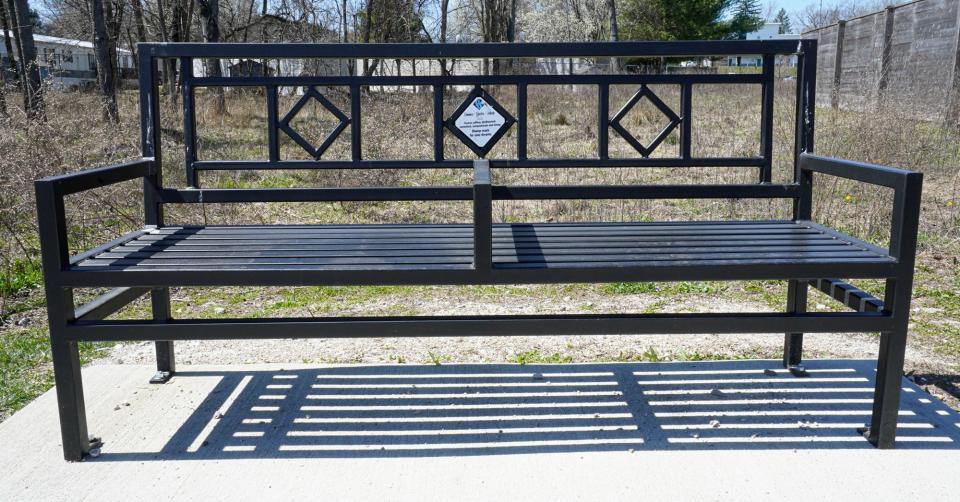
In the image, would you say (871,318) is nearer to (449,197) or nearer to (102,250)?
(449,197)

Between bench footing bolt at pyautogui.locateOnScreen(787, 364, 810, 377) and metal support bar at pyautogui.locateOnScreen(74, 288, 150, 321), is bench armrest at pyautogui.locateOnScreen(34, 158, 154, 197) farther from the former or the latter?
bench footing bolt at pyautogui.locateOnScreen(787, 364, 810, 377)

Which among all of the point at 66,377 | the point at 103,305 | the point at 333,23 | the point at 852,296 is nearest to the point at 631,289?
the point at 852,296

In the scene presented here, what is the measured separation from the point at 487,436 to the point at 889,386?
1417 millimetres

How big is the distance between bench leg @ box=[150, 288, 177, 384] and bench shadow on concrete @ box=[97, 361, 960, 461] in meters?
0.13

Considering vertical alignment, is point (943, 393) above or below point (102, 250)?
below

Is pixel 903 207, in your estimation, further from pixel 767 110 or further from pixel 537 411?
pixel 537 411

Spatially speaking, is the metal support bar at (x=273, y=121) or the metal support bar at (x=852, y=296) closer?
the metal support bar at (x=852, y=296)

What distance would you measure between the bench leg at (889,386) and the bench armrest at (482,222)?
1407mm

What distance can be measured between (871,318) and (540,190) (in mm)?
1365

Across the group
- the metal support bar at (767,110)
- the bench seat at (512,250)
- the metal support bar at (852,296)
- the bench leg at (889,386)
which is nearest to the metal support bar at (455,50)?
the metal support bar at (767,110)

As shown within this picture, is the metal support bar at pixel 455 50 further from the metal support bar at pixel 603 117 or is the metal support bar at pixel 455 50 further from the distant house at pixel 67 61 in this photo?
the distant house at pixel 67 61

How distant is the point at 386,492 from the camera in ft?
8.17

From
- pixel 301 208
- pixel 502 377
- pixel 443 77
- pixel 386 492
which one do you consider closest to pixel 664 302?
pixel 502 377

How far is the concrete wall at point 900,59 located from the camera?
29.5ft
